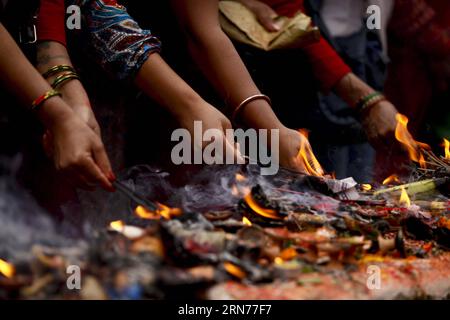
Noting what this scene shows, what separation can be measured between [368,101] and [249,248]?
2.22 metres

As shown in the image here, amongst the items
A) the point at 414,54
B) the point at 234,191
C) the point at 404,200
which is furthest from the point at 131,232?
the point at 414,54

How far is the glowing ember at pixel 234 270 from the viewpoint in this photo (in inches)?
59.4

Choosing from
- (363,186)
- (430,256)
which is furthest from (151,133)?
(430,256)

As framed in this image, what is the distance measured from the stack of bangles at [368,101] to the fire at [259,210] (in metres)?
1.83

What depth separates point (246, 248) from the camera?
160 centimetres

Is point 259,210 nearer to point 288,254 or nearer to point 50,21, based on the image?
point 288,254

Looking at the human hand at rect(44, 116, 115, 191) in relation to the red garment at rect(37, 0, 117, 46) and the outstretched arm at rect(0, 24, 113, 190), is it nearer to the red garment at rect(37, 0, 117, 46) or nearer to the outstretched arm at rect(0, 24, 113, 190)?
the outstretched arm at rect(0, 24, 113, 190)

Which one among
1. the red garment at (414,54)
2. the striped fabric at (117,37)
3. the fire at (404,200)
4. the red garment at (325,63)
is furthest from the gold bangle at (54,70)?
the red garment at (414,54)

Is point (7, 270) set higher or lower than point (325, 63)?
lower

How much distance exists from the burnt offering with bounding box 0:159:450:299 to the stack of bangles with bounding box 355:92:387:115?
128 cm

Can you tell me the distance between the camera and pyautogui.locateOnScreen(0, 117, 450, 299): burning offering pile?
55.3 inches

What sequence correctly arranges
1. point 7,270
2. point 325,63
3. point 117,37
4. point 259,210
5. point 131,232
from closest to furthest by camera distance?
point 7,270, point 131,232, point 259,210, point 117,37, point 325,63

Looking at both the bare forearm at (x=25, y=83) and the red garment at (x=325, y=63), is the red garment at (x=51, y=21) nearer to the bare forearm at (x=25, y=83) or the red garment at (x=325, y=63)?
the bare forearm at (x=25, y=83)
